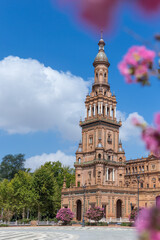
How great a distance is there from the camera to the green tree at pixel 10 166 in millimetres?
112625

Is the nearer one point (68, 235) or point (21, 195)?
point (68, 235)

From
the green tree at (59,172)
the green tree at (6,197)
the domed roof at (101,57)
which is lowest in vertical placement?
the green tree at (6,197)

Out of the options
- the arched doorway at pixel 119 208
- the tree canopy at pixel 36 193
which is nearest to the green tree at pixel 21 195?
the tree canopy at pixel 36 193

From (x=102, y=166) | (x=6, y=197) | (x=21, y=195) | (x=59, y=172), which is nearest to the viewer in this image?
(x=102, y=166)

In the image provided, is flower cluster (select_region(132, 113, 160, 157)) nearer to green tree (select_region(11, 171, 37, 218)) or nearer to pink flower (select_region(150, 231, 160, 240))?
pink flower (select_region(150, 231, 160, 240))

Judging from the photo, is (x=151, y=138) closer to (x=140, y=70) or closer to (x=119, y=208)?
(x=140, y=70)

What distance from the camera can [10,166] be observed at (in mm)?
113250

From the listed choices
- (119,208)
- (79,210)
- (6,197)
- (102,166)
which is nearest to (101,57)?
(102,166)

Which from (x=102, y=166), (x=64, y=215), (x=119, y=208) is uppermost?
(x=102, y=166)

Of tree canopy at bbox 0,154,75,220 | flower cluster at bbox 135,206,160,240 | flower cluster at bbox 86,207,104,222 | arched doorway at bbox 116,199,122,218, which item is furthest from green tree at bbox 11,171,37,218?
flower cluster at bbox 135,206,160,240

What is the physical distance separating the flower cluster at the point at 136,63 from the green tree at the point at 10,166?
112 m

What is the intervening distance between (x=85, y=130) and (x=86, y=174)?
10.4 metres

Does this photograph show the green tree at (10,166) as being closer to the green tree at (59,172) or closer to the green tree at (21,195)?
the green tree at (59,172)

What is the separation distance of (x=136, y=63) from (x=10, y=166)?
114 metres
